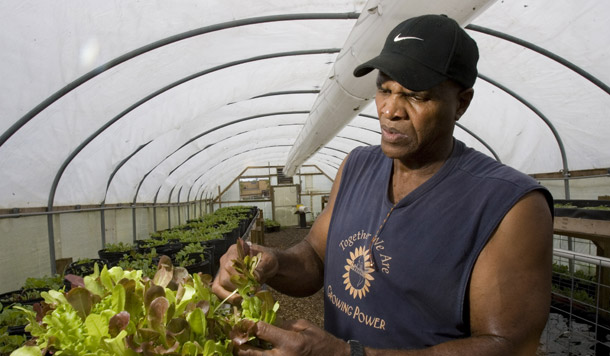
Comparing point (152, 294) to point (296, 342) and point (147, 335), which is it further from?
point (296, 342)

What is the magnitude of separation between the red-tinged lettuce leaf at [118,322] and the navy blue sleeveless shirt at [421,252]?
31.0 inches

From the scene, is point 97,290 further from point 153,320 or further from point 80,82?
point 80,82

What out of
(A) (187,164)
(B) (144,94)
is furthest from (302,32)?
(A) (187,164)

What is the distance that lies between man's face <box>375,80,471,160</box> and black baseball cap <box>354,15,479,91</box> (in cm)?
5

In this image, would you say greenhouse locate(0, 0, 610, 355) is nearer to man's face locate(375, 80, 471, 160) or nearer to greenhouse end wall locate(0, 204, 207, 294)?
greenhouse end wall locate(0, 204, 207, 294)

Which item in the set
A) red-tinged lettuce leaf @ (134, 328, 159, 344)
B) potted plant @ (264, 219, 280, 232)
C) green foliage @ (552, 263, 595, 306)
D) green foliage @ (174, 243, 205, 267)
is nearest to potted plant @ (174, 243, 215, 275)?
green foliage @ (174, 243, 205, 267)

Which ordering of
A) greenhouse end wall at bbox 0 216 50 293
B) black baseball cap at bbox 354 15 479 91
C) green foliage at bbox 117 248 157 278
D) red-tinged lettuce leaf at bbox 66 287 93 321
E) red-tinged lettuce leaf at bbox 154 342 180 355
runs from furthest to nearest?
greenhouse end wall at bbox 0 216 50 293, green foliage at bbox 117 248 157 278, black baseball cap at bbox 354 15 479 91, red-tinged lettuce leaf at bbox 66 287 93 321, red-tinged lettuce leaf at bbox 154 342 180 355

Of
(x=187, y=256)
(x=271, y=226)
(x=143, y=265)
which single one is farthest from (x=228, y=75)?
(x=271, y=226)

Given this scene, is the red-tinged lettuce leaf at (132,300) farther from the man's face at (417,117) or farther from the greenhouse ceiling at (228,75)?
the greenhouse ceiling at (228,75)

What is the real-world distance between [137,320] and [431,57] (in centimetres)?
113

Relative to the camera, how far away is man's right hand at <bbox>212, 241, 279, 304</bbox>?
1.17 metres

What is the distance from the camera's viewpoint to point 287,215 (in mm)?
19828

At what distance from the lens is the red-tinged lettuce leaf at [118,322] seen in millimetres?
838

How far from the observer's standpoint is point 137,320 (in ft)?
3.12
